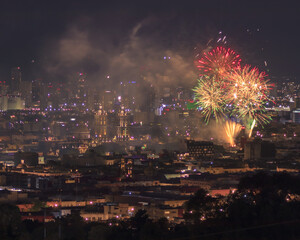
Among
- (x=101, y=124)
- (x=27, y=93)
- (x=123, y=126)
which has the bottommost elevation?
(x=123, y=126)

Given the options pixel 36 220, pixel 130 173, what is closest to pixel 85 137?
pixel 130 173

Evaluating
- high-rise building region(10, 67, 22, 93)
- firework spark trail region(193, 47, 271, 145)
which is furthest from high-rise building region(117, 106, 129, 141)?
firework spark trail region(193, 47, 271, 145)

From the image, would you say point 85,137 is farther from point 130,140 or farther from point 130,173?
point 130,173

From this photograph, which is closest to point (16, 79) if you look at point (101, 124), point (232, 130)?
A: point (101, 124)

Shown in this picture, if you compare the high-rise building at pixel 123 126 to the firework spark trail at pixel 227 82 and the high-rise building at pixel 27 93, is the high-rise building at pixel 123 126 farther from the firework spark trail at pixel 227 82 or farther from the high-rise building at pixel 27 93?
the firework spark trail at pixel 227 82

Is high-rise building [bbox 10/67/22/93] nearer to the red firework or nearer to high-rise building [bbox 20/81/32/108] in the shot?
high-rise building [bbox 20/81/32/108]

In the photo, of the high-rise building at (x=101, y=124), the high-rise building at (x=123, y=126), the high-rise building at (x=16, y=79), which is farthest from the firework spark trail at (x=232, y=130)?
the high-rise building at (x=16, y=79)

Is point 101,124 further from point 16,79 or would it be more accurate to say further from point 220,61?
point 220,61

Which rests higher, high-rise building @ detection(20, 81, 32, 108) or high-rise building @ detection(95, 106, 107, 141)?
high-rise building @ detection(20, 81, 32, 108)

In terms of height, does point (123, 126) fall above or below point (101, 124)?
below

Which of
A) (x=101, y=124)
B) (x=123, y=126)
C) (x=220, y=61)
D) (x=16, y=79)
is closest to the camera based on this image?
(x=220, y=61)
